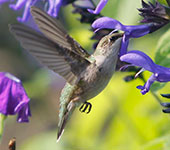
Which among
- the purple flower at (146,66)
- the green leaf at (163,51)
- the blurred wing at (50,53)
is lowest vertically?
the green leaf at (163,51)

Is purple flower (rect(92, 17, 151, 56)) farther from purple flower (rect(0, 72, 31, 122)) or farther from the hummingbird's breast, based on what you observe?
purple flower (rect(0, 72, 31, 122))

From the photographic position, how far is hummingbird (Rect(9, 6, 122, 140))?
1.49m

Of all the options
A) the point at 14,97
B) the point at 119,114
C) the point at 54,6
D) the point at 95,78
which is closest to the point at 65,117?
the point at 95,78

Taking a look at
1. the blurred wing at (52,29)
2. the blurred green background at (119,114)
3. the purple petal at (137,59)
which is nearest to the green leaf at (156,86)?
the blurred green background at (119,114)

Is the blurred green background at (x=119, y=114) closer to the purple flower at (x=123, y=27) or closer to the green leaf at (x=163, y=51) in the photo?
the green leaf at (x=163, y=51)

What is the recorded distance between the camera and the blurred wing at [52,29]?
150 centimetres

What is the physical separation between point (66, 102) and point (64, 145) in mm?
1357

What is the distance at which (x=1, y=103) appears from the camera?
194 centimetres

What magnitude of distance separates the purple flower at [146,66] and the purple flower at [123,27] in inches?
4.7

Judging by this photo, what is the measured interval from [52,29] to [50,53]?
91mm

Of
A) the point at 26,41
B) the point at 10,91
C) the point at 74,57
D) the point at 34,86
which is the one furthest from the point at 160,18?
the point at 34,86

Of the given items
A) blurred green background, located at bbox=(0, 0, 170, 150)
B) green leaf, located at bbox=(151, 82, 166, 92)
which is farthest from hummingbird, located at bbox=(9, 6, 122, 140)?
blurred green background, located at bbox=(0, 0, 170, 150)

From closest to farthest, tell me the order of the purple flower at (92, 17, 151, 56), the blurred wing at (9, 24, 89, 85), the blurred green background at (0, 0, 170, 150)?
the blurred wing at (9, 24, 89, 85), the purple flower at (92, 17, 151, 56), the blurred green background at (0, 0, 170, 150)

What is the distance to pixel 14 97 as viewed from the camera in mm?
2008
